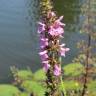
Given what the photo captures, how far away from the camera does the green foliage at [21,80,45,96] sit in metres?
4.94

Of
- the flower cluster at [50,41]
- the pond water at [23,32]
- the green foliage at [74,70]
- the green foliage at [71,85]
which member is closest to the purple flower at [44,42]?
the flower cluster at [50,41]

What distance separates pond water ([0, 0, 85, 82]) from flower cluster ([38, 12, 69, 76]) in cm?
613

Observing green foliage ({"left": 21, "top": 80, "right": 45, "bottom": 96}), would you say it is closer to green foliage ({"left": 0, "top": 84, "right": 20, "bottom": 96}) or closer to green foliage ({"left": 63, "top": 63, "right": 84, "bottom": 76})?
green foliage ({"left": 0, "top": 84, "right": 20, "bottom": 96})

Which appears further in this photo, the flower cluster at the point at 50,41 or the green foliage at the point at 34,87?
the green foliage at the point at 34,87

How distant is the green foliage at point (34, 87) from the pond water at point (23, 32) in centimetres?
424

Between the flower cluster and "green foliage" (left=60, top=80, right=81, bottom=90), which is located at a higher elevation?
the flower cluster

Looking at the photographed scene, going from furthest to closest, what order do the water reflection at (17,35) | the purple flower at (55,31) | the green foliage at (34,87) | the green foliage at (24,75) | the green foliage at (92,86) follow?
the water reflection at (17,35) → the green foliage at (24,75) → the green foliage at (92,86) → the green foliage at (34,87) → the purple flower at (55,31)

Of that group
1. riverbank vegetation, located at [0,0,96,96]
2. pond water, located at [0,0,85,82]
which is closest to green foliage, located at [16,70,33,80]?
riverbank vegetation, located at [0,0,96,96]

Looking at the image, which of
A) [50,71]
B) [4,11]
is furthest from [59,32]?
[4,11]

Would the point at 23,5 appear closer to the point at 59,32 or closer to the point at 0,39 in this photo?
the point at 0,39

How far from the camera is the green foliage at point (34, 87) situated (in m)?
4.94

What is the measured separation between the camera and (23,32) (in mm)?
12586

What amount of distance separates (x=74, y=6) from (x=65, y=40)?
15.6 ft

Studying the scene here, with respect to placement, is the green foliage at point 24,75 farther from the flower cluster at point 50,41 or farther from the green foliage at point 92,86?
the flower cluster at point 50,41
